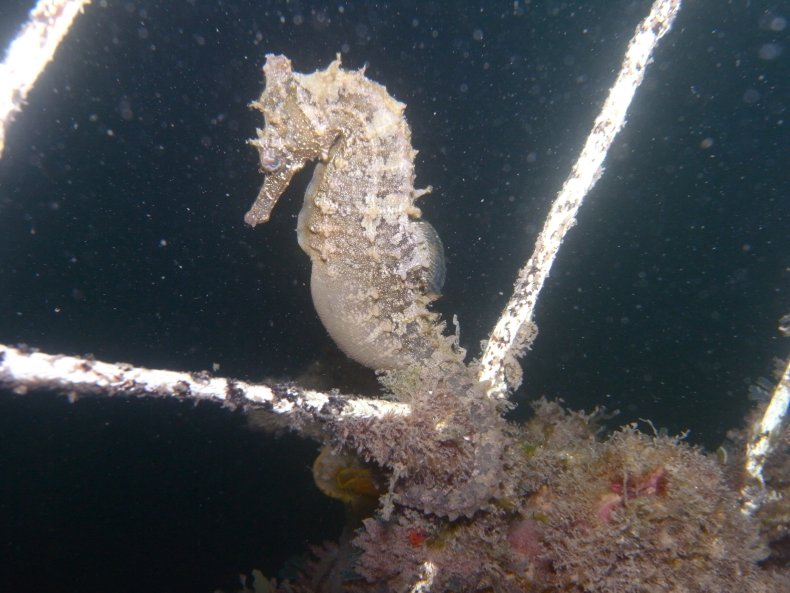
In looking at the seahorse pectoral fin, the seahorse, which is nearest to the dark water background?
the seahorse pectoral fin

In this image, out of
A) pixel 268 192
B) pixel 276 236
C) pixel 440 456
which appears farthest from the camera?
pixel 276 236

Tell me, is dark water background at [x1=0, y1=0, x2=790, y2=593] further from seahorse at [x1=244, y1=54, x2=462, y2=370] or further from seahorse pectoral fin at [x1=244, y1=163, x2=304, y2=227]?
seahorse at [x1=244, y1=54, x2=462, y2=370]

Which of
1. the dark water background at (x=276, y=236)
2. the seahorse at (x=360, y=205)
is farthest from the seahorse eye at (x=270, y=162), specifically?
the dark water background at (x=276, y=236)

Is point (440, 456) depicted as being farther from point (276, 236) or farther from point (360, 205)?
point (276, 236)

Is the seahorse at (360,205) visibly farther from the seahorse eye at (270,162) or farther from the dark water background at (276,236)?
the dark water background at (276,236)

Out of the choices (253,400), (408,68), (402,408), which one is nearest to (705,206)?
(408,68)

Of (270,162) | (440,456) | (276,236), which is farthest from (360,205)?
(276,236)

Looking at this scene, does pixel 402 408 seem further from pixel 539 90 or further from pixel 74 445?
pixel 74 445
